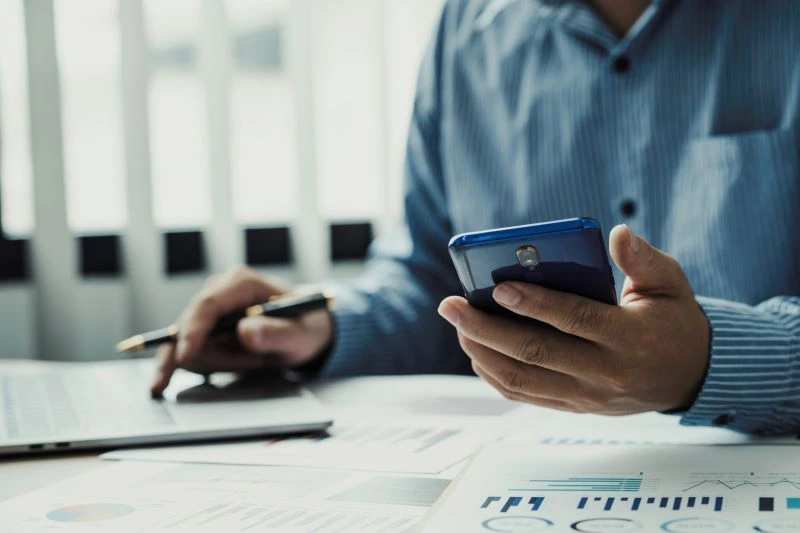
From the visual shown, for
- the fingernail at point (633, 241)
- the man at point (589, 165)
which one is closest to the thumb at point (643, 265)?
the fingernail at point (633, 241)

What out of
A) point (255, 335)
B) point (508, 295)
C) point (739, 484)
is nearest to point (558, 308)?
point (508, 295)

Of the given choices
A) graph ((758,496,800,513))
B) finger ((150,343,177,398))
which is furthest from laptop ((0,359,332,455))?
graph ((758,496,800,513))

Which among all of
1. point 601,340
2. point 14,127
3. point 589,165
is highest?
point 14,127

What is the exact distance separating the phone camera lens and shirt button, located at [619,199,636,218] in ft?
1.77

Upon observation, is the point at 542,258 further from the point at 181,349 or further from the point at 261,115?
the point at 261,115

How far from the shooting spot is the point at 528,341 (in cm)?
59

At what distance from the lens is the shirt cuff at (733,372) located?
67 centimetres

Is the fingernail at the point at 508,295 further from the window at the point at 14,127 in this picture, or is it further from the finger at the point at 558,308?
the window at the point at 14,127

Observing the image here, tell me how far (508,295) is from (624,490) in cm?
13

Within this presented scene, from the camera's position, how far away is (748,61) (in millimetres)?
1031

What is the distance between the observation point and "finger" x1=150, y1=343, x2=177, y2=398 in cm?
88

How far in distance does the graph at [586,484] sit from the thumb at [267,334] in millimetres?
452

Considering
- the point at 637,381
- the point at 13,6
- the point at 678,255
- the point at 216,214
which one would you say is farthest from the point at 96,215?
the point at 637,381

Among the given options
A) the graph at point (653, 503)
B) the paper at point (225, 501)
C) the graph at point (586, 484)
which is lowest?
the paper at point (225, 501)
